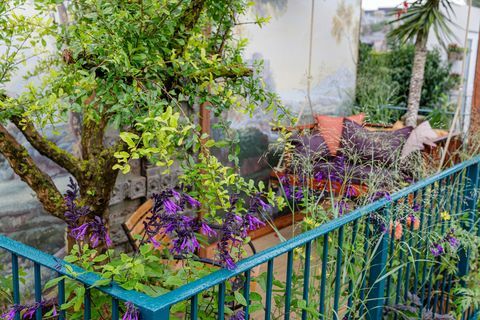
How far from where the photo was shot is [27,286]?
3.02 meters

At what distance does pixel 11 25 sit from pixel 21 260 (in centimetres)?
142

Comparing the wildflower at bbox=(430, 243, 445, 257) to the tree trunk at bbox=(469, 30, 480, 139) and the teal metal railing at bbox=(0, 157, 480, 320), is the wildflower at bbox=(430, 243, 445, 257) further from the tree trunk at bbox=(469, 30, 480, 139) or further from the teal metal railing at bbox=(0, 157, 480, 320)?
the tree trunk at bbox=(469, 30, 480, 139)

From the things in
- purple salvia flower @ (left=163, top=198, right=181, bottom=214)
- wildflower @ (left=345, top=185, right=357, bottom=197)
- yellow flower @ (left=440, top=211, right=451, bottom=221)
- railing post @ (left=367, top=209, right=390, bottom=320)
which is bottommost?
railing post @ (left=367, top=209, right=390, bottom=320)

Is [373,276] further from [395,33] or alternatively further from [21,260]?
[395,33]

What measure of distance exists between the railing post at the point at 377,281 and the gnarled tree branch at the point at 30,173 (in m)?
1.25

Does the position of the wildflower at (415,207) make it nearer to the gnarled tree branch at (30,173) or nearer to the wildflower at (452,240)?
the wildflower at (452,240)

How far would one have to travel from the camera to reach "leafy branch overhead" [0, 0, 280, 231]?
5.03 ft

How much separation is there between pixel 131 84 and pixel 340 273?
3.15ft

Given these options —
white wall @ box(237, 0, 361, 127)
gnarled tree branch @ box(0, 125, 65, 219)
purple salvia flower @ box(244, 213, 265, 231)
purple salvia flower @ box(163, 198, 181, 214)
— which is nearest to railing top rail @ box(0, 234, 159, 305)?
purple salvia flower @ box(163, 198, 181, 214)

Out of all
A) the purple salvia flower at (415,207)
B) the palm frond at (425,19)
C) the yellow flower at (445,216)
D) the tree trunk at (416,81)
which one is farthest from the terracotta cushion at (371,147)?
the palm frond at (425,19)

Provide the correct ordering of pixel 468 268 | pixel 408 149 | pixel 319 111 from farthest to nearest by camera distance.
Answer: pixel 319 111
pixel 408 149
pixel 468 268

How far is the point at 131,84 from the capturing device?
5.33 ft

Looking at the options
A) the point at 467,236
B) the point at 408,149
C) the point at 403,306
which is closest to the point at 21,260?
the point at 403,306

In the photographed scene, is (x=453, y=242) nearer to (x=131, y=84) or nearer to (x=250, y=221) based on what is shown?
(x=250, y=221)
